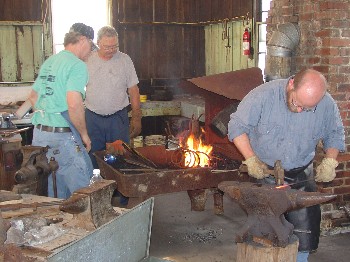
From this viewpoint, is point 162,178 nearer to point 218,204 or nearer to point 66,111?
point 66,111

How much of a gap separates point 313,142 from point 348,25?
1704 mm

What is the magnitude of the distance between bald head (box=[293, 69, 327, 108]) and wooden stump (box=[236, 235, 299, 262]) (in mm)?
1047

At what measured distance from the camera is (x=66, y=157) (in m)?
4.93

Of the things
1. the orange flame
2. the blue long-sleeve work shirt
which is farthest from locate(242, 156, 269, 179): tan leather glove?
the orange flame

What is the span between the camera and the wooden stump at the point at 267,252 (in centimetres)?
336

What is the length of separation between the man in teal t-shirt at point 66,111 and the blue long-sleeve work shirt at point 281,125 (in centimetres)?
163

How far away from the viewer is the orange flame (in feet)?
18.0

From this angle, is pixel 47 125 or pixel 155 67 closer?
pixel 47 125

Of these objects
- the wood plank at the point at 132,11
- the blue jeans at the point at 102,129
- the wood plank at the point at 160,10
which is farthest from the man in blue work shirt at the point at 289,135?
the wood plank at the point at 160,10

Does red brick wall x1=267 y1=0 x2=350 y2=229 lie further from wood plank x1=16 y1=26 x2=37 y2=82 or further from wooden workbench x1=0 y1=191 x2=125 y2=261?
wood plank x1=16 y1=26 x2=37 y2=82

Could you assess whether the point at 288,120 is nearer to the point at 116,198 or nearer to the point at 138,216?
the point at 138,216

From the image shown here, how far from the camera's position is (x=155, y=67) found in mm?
12055

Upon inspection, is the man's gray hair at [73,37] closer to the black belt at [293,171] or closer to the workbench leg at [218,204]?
the black belt at [293,171]

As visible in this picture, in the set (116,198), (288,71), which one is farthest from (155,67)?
(288,71)
